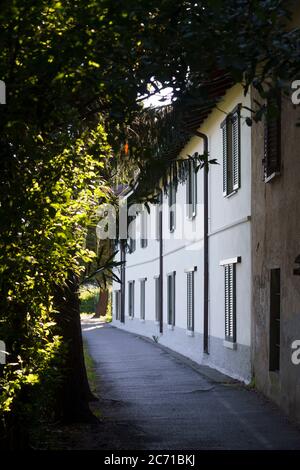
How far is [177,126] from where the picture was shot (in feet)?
33.9

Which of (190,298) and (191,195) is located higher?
(191,195)

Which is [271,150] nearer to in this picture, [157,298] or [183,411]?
[183,411]

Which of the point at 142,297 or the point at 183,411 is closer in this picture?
the point at 183,411

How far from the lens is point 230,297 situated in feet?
59.1

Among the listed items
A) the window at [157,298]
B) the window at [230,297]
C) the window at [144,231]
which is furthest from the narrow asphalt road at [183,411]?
the window at [144,231]

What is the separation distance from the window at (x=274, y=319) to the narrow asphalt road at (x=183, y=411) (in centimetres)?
68

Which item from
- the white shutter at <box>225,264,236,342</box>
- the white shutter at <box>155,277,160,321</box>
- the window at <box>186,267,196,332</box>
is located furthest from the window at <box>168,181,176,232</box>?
the white shutter at <box>225,264,236,342</box>

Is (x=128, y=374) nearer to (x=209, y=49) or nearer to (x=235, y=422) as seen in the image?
(x=235, y=422)

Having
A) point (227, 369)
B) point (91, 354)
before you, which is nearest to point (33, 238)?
point (227, 369)

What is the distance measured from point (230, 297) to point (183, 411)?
5074 mm

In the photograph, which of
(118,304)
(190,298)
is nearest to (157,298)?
(190,298)

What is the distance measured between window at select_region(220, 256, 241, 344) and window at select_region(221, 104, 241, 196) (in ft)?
4.71

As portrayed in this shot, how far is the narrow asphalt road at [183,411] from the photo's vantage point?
10.5 meters

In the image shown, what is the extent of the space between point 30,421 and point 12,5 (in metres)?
3.95
